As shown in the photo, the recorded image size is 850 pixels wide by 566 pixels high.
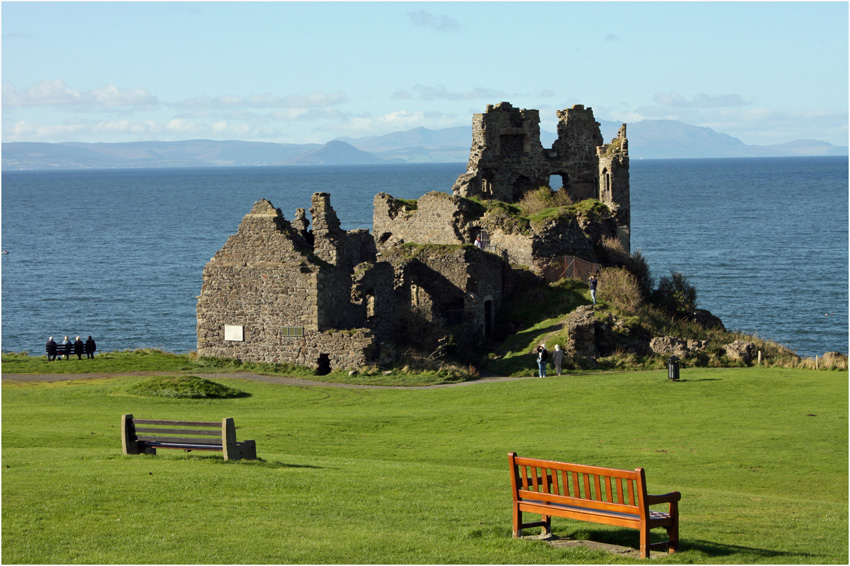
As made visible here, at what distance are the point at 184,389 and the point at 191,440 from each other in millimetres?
10999

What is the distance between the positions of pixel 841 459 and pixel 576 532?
33.2 feet

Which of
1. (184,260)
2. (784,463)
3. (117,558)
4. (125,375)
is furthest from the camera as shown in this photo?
(184,260)

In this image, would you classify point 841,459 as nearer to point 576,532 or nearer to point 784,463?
point 784,463

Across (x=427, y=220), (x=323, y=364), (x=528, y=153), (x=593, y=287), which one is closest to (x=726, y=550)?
(x=323, y=364)

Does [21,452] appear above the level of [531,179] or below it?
below

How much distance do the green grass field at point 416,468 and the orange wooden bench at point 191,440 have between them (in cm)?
28

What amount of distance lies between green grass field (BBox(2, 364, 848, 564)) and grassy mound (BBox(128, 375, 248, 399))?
0.65m

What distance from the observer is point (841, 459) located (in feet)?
72.7

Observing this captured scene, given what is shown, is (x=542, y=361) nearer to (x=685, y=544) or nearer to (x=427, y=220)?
(x=427, y=220)

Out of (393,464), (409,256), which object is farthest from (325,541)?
(409,256)

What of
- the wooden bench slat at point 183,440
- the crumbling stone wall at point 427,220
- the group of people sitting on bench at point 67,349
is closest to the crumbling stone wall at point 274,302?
the group of people sitting on bench at point 67,349

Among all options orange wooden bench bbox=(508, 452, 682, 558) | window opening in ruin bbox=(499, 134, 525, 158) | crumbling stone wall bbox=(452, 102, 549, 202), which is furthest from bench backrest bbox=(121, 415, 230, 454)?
window opening in ruin bbox=(499, 134, 525, 158)

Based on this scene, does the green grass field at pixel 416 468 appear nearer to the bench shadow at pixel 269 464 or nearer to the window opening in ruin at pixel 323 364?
the bench shadow at pixel 269 464

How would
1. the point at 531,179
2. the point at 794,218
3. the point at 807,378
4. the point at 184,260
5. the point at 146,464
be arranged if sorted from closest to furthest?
1. the point at 146,464
2. the point at 807,378
3. the point at 531,179
4. the point at 184,260
5. the point at 794,218
